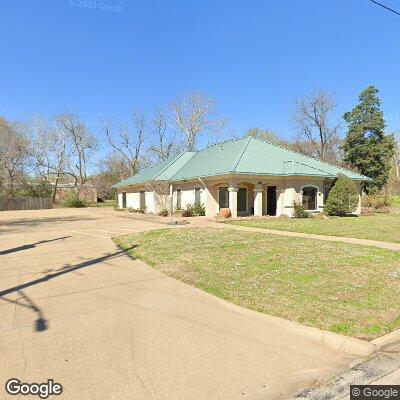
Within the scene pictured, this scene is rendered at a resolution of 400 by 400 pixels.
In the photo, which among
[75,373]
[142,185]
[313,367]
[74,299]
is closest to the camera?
[75,373]

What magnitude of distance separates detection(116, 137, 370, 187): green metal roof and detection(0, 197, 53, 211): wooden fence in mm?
22187

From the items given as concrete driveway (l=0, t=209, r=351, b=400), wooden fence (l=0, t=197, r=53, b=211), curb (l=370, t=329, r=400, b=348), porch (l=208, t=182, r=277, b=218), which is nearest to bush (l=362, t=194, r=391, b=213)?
porch (l=208, t=182, r=277, b=218)

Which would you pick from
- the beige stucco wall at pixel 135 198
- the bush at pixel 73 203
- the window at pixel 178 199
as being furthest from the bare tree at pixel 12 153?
the window at pixel 178 199

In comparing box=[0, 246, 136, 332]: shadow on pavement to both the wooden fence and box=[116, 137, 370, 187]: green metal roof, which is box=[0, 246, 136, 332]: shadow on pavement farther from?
the wooden fence

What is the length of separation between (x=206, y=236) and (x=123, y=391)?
30.0 feet

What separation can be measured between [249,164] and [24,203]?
108 ft

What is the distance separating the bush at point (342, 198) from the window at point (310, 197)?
38.3 inches

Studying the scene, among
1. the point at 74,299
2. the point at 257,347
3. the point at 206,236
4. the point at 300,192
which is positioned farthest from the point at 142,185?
the point at 257,347

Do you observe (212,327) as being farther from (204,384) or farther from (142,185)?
(142,185)

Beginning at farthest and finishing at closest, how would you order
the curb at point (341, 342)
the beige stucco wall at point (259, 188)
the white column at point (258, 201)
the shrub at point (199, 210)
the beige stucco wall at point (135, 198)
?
the beige stucco wall at point (135, 198) → the shrub at point (199, 210) → the beige stucco wall at point (259, 188) → the white column at point (258, 201) → the curb at point (341, 342)

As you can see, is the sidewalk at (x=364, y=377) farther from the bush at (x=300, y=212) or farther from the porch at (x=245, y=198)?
the porch at (x=245, y=198)

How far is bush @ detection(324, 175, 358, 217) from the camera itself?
21.7 m

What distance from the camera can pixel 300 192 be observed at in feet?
73.3

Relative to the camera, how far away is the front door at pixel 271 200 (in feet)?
77.8
